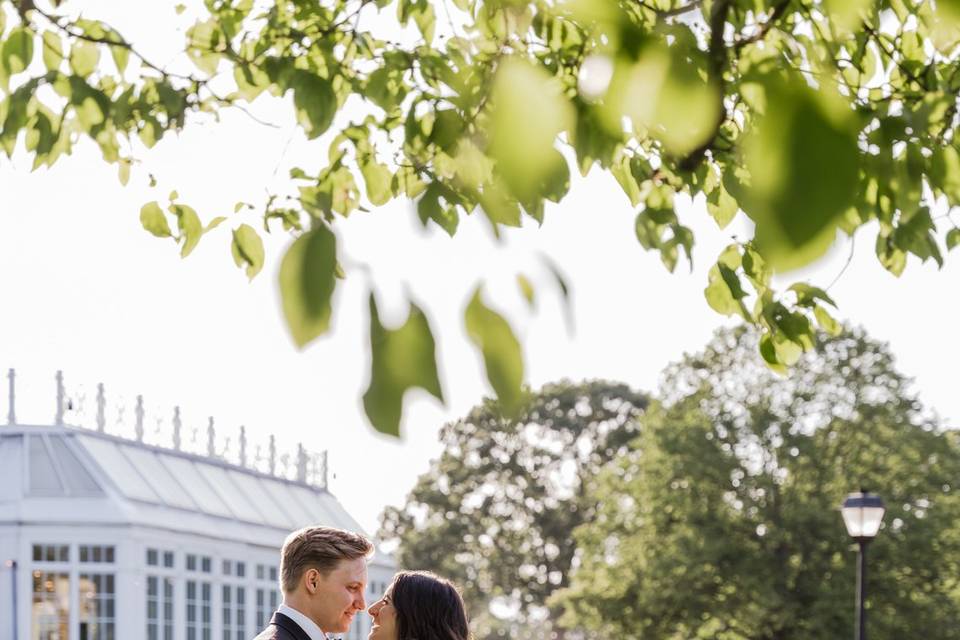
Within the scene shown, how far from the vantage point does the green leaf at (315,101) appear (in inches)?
186

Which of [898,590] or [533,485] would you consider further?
[533,485]

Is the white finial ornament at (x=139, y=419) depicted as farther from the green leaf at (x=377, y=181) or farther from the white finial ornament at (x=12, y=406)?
the green leaf at (x=377, y=181)

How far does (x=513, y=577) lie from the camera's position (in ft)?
162

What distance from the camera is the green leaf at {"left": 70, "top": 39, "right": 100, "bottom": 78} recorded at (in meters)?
4.99

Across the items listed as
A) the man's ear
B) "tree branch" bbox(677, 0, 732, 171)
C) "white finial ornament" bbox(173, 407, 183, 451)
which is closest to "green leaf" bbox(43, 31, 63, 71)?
the man's ear

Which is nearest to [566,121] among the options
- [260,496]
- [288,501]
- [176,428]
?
[176,428]

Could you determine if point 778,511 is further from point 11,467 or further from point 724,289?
point 724,289

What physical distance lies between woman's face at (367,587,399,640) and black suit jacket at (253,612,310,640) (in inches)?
11.6

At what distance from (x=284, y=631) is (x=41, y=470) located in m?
31.9

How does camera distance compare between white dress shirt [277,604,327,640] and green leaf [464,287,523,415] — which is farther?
white dress shirt [277,604,327,640]

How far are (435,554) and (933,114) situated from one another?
154ft

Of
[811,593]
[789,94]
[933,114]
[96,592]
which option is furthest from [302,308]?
[96,592]

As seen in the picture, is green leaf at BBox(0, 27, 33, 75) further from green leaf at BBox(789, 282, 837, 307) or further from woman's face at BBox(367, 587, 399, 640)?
green leaf at BBox(789, 282, 837, 307)

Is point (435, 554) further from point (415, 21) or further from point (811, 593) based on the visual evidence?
point (415, 21)
